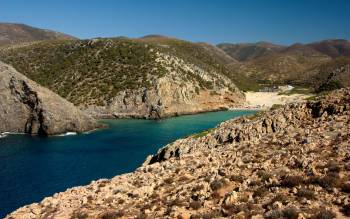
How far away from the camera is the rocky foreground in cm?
1972

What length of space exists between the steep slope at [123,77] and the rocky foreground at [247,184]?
4007 inches

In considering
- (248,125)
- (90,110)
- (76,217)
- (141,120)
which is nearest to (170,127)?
(141,120)

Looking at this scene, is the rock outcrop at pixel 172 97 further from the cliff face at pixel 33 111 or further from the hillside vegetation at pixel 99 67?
the cliff face at pixel 33 111

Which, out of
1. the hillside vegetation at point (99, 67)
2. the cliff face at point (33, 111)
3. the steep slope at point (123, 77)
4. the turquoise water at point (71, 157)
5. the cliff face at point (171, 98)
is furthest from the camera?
the hillside vegetation at point (99, 67)

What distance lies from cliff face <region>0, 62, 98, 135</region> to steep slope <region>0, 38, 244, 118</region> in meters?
30.9

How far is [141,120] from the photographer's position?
422 feet

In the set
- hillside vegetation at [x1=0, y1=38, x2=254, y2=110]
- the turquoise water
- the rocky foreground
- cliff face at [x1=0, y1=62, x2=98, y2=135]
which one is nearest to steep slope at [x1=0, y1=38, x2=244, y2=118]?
hillside vegetation at [x1=0, y1=38, x2=254, y2=110]

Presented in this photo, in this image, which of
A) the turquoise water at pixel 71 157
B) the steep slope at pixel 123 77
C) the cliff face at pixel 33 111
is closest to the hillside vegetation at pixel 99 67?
the steep slope at pixel 123 77

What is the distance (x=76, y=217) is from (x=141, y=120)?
105 metres

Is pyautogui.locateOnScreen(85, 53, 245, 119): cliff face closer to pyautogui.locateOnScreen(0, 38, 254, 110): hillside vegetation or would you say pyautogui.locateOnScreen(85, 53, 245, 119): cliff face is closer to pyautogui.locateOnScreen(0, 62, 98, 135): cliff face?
pyautogui.locateOnScreen(0, 38, 254, 110): hillside vegetation

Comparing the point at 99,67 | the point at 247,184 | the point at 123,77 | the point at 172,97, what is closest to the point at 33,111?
the point at 172,97

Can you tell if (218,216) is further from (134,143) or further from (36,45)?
(36,45)

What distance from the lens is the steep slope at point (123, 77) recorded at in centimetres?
14050

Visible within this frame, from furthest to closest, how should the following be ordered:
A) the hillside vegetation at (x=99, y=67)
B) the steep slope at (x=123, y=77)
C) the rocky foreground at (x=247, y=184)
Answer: the hillside vegetation at (x=99, y=67), the steep slope at (x=123, y=77), the rocky foreground at (x=247, y=184)
